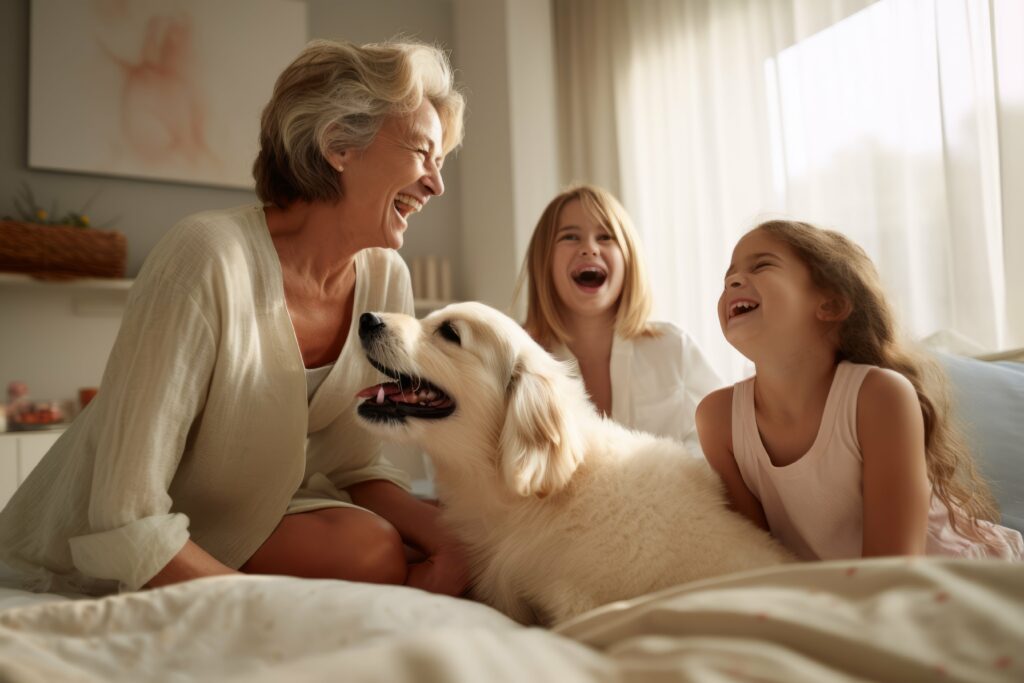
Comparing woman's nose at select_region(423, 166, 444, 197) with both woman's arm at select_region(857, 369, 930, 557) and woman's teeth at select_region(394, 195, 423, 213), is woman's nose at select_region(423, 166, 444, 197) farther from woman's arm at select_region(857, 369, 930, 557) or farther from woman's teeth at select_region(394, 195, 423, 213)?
woman's arm at select_region(857, 369, 930, 557)

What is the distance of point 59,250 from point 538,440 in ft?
10.3

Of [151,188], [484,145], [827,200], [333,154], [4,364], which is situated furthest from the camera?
[484,145]

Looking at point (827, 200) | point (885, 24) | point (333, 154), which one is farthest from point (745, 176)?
point (333, 154)

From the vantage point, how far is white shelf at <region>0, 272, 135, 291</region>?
11.1 feet

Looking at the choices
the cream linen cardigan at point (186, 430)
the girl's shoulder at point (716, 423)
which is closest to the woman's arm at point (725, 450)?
the girl's shoulder at point (716, 423)

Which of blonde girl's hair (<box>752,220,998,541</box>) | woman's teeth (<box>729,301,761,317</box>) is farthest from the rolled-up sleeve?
blonde girl's hair (<box>752,220,998,541</box>)

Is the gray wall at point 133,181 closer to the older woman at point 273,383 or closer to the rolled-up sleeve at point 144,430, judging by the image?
the older woman at point 273,383

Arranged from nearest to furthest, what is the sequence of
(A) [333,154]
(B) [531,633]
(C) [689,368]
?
(B) [531,633] < (A) [333,154] < (C) [689,368]

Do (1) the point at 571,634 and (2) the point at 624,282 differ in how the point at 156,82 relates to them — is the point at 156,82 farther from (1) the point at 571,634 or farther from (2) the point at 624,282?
(1) the point at 571,634

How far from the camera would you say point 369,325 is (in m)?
1.40

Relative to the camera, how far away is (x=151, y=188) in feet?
13.0

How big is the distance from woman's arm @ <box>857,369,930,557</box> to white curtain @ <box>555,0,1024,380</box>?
63cm

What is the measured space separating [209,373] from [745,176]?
270 cm

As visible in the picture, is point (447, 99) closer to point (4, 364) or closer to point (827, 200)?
point (827, 200)
